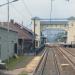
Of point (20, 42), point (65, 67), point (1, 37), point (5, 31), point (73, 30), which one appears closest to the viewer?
point (65, 67)

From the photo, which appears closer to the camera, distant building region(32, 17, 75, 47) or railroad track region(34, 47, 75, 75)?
railroad track region(34, 47, 75, 75)

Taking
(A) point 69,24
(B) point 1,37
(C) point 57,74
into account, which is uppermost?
(A) point 69,24

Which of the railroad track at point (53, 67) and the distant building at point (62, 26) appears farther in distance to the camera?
the distant building at point (62, 26)

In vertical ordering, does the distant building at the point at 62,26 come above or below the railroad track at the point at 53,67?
above

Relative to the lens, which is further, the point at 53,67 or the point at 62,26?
the point at 62,26

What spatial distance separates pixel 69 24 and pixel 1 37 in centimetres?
10696

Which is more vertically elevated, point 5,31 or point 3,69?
point 5,31

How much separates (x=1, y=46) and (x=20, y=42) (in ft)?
96.0

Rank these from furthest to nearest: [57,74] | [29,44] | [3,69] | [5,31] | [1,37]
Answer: [29,44] → [5,31] → [1,37] → [3,69] → [57,74]

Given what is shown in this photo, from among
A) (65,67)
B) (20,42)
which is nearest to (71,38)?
(20,42)

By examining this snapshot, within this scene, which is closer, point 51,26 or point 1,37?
point 1,37

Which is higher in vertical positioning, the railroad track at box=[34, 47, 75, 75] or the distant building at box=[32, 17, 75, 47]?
the distant building at box=[32, 17, 75, 47]

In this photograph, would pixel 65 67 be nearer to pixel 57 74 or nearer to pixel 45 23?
pixel 57 74

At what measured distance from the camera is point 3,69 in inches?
1198
